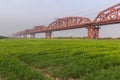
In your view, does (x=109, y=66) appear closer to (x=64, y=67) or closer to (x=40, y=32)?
(x=64, y=67)

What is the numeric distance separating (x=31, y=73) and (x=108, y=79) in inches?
132

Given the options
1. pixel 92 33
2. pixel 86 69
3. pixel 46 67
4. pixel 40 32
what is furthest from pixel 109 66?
pixel 40 32

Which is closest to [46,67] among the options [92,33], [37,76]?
[37,76]

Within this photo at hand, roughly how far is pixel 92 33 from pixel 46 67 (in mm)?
77734

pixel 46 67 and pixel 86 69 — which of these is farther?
pixel 46 67

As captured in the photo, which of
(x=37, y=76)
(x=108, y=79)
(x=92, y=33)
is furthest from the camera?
(x=92, y=33)

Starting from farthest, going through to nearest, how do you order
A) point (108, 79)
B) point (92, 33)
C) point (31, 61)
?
point (92, 33) < point (31, 61) < point (108, 79)

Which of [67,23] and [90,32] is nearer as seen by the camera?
[90,32]

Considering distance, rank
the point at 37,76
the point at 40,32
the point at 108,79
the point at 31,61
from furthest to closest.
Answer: the point at 40,32
the point at 31,61
the point at 37,76
the point at 108,79

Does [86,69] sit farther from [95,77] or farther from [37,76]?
[37,76]

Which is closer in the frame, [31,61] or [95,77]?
[95,77]

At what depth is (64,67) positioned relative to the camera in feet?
36.7

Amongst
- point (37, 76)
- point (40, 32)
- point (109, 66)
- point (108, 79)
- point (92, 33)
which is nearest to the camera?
point (108, 79)

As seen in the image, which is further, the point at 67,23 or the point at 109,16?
the point at 67,23
